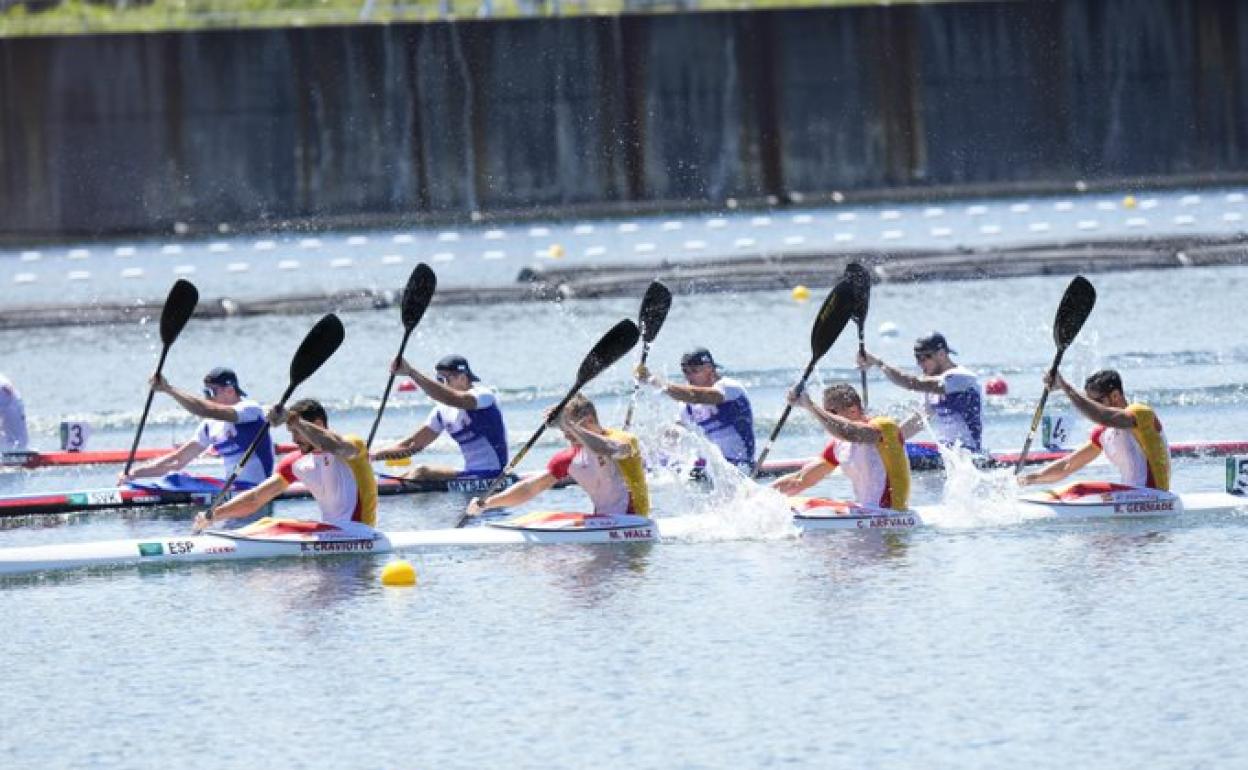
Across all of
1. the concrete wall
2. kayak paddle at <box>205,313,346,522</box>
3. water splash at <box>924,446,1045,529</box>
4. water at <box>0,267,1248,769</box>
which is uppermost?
the concrete wall

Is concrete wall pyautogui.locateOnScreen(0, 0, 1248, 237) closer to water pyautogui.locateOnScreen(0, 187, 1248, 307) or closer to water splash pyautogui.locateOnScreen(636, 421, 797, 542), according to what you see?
water pyautogui.locateOnScreen(0, 187, 1248, 307)

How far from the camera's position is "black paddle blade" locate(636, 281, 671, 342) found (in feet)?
72.0

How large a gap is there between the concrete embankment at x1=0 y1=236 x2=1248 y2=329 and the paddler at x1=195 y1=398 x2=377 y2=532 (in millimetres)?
17382

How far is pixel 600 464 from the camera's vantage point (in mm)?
18406

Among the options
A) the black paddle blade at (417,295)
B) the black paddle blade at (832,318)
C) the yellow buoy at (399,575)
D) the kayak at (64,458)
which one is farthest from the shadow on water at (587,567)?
the kayak at (64,458)

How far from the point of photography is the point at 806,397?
1806 cm

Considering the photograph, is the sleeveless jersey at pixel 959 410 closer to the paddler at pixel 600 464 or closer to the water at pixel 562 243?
the paddler at pixel 600 464

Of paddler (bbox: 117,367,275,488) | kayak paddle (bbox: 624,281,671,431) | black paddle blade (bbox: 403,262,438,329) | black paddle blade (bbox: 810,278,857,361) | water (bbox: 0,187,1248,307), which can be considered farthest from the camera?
water (bbox: 0,187,1248,307)

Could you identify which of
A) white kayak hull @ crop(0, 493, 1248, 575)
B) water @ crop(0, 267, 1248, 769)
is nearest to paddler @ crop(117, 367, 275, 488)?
water @ crop(0, 267, 1248, 769)

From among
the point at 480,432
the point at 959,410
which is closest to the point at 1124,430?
the point at 959,410

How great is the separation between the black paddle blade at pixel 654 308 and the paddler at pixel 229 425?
11.2 feet

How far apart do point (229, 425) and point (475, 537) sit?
329 cm

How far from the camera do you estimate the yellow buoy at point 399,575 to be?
17.7 m

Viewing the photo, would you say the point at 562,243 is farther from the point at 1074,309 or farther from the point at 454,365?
the point at 1074,309
